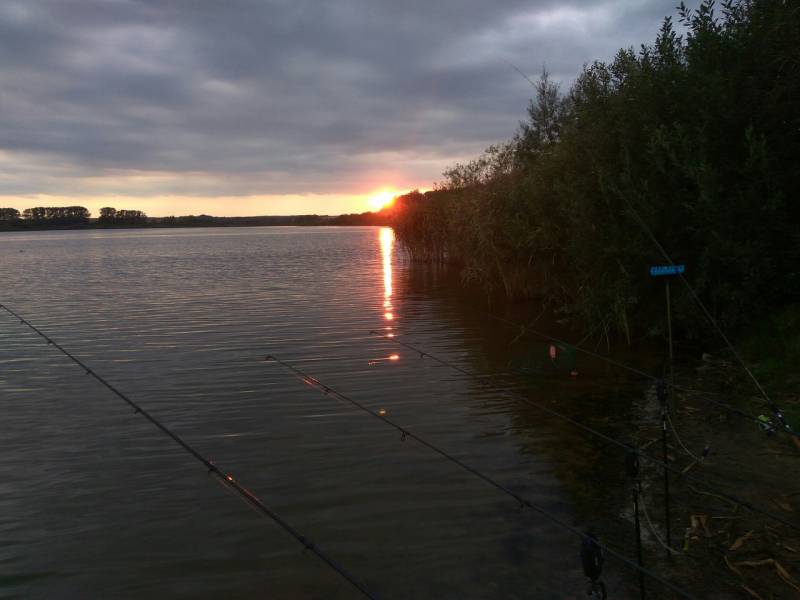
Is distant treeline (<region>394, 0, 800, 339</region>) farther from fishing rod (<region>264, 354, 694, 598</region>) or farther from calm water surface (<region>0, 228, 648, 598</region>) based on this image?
fishing rod (<region>264, 354, 694, 598</region>)

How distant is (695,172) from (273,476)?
40.1ft

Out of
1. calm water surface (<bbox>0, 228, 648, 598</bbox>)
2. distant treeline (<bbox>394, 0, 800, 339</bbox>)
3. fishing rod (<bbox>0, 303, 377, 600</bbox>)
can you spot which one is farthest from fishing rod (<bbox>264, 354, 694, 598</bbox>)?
distant treeline (<bbox>394, 0, 800, 339</bbox>)

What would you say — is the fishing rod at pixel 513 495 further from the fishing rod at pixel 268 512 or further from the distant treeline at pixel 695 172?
the distant treeline at pixel 695 172

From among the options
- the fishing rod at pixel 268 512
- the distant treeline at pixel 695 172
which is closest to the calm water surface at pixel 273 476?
the fishing rod at pixel 268 512

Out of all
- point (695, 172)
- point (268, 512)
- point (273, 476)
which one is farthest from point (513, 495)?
point (695, 172)

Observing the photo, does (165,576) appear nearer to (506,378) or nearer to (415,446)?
(415,446)

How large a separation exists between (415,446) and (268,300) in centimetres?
2067

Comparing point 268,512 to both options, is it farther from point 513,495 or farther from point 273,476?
point 273,476

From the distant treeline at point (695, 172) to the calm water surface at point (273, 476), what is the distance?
473cm

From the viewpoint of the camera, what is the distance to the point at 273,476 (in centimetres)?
919

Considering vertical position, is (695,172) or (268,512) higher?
(695,172)

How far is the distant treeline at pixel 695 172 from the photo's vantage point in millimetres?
14594

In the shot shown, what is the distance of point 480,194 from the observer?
94.0 ft

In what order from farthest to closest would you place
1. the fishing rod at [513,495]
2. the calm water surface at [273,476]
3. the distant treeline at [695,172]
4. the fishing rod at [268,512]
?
the distant treeline at [695,172] < the calm water surface at [273,476] < the fishing rod at [268,512] < the fishing rod at [513,495]
